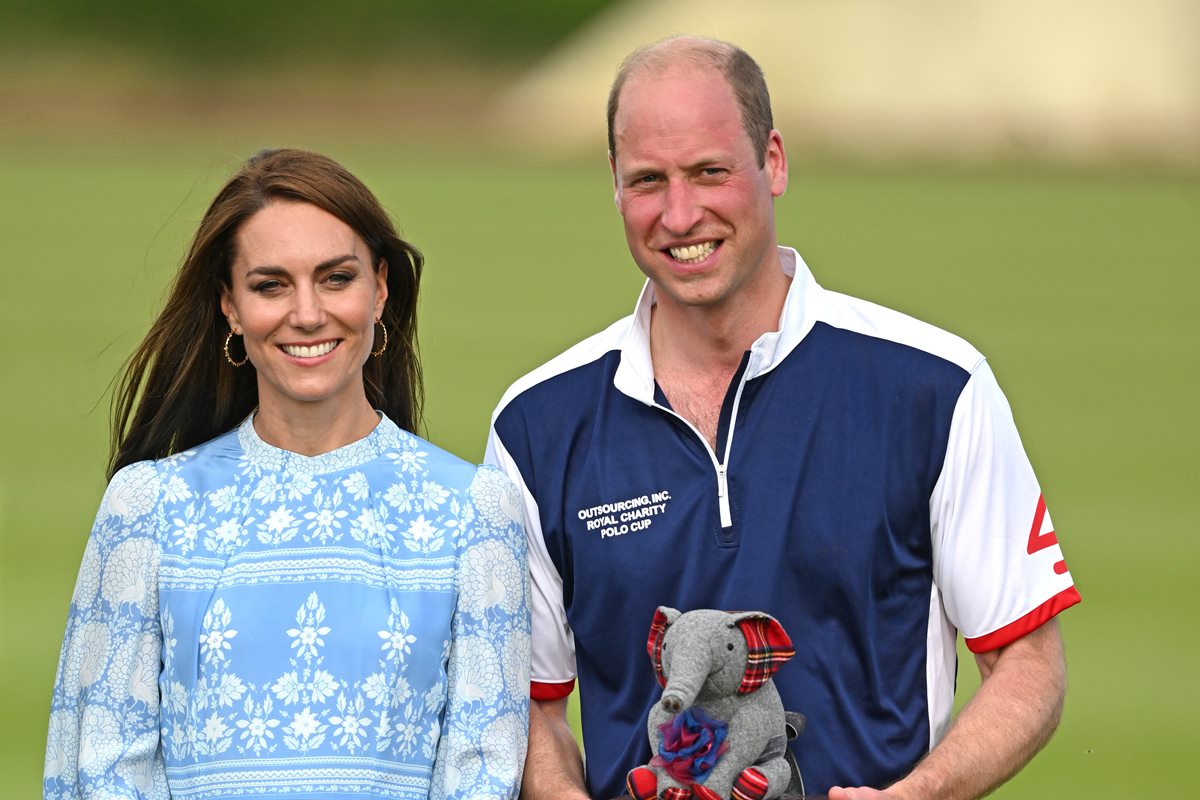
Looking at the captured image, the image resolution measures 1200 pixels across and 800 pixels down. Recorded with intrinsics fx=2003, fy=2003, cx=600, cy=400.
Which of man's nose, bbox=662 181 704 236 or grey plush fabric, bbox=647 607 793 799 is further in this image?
man's nose, bbox=662 181 704 236

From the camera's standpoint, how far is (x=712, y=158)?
3273 millimetres

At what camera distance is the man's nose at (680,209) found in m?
3.23

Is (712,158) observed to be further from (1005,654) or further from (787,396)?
(1005,654)

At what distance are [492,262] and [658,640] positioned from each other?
54.0 ft

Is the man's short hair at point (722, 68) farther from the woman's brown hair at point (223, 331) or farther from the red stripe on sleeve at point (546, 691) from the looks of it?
the red stripe on sleeve at point (546, 691)

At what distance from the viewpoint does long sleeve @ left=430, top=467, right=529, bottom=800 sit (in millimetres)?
3018

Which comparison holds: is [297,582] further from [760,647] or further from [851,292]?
[851,292]

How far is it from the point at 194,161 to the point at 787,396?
22.2 m

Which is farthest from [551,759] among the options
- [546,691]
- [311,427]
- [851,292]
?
[851,292]

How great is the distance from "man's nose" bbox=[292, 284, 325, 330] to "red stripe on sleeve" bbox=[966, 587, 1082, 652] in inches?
46.5

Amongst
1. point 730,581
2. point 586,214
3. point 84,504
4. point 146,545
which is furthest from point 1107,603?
point 586,214

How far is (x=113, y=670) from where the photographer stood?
298 centimetres

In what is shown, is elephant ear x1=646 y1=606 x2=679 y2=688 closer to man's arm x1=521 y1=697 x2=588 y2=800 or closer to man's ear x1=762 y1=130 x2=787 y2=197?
man's arm x1=521 y1=697 x2=588 y2=800

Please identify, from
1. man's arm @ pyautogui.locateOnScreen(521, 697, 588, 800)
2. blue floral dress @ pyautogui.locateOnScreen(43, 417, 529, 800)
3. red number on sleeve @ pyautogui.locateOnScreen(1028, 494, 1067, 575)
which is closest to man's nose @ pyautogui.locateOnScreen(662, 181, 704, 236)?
blue floral dress @ pyautogui.locateOnScreen(43, 417, 529, 800)
